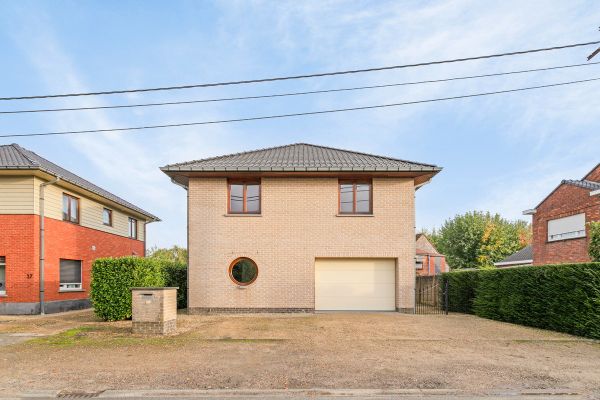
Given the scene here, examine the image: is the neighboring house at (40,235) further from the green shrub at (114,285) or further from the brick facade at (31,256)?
the green shrub at (114,285)

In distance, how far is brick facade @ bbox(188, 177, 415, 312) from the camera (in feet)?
51.2

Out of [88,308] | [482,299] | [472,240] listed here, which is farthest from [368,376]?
[472,240]

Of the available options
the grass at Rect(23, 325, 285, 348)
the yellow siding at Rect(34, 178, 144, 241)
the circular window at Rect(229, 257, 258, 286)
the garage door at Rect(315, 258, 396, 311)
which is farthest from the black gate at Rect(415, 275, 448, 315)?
the yellow siding at Rect(34, 178, 144, 241)

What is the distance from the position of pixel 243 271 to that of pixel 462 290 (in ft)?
29.4

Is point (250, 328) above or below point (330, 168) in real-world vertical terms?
below

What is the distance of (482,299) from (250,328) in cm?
873

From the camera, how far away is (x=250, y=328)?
1188 centimetres

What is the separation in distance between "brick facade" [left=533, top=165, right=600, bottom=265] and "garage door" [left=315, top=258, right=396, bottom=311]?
39.0 feet

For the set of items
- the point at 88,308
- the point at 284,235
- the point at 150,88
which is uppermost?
the point at 150,88

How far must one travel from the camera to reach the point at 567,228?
945 inches

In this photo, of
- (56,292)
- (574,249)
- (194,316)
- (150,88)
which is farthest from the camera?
(574,249)

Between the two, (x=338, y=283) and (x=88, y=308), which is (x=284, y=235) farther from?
A: (x=88, y=308)

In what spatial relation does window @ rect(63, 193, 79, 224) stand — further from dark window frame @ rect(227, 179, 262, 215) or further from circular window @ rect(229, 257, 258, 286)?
circular window @ rect(229, 257, 258, 286)

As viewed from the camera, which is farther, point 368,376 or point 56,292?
point 56,292
